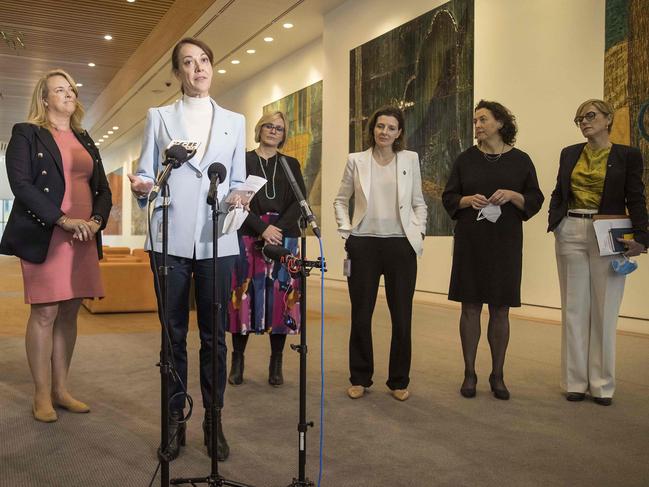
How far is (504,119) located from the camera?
3.82 m

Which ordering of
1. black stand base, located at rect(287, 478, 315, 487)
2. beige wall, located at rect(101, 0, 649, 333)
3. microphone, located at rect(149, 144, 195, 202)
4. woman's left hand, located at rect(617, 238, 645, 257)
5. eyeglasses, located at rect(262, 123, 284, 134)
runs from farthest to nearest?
beige wall, located at rect(101, 0, 649, 333) → eyeglasses, located at rect(262, 123, 284, 134) → woman's left hand, located at rect(617, 238, 645, 257) → black stand base, located at rect(287, 478, 315, 487) → microphone, located at rect(149, 144, 195, 202)

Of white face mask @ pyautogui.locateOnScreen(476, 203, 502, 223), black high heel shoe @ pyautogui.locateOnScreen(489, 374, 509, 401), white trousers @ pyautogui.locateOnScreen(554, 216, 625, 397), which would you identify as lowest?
black high heel shoe @ pyautogui.locateOnScreen(489, 374, 509, 401)

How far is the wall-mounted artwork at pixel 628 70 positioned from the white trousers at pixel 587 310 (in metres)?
2.76

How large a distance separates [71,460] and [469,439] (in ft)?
5.54

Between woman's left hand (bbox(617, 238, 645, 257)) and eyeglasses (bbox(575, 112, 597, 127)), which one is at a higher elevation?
eyeglasses (bbox(575, 112, 597, 127))

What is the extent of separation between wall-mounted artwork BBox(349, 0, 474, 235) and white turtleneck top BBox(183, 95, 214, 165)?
5.79m

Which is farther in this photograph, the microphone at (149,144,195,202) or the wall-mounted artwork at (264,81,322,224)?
the wall-mounted artwork at (264,81,322,224)

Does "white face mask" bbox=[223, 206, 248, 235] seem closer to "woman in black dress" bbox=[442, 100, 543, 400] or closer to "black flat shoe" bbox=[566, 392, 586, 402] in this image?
"woman in black dress" bbox=[442, 100, 543, 400]

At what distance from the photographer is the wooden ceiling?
1070 cm

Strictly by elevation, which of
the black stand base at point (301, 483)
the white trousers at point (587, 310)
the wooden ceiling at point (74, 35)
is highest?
the wooden ceiling at point (74, 35)

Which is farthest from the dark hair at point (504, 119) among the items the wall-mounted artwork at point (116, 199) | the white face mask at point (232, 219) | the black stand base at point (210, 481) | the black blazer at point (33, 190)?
the wall-mounted artwork at point (116, 199)

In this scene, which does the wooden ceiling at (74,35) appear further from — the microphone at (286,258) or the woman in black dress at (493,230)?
the microphone at (286,258)

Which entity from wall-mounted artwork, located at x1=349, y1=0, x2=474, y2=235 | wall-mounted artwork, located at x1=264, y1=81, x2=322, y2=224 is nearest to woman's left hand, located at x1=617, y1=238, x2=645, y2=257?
wall-mounted artwork, located at x1=349, y1=0, x2=474, y2=235

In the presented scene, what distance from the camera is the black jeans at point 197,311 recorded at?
2.61m
